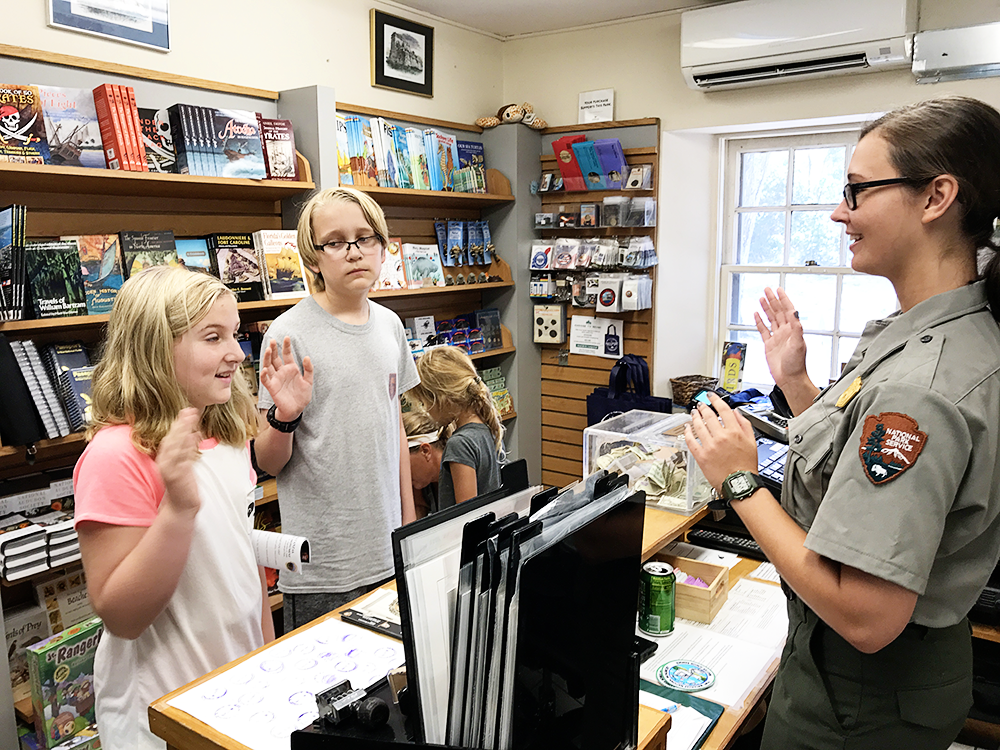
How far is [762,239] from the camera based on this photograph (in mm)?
4457

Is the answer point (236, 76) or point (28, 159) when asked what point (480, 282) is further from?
point (28, 159)

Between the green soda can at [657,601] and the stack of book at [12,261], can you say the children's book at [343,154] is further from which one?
the green soda can at [657,601]

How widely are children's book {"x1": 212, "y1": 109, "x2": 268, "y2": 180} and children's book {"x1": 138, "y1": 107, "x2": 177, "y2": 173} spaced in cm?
15

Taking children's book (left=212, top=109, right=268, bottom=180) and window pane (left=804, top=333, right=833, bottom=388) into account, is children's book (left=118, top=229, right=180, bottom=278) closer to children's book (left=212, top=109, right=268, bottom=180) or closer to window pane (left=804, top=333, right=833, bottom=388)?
children's book (left=212, top=109, right=268, bottom=180)

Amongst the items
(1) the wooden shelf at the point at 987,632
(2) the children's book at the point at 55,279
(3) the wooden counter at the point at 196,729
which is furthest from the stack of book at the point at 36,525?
(1) the wooden shelf at the point at 987,632

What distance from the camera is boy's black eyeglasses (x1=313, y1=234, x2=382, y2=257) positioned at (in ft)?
7.11

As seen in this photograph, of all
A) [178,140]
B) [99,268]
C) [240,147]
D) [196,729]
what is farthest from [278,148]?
[196,729]

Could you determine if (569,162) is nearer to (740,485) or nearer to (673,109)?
(673,109)

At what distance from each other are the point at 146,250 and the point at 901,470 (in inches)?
102

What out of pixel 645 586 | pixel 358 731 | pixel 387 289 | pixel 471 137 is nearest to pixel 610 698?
pixel 358 731

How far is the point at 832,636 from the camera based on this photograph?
49.7 inches

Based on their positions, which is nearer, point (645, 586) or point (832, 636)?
point (832, 636)

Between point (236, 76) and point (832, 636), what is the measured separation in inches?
125

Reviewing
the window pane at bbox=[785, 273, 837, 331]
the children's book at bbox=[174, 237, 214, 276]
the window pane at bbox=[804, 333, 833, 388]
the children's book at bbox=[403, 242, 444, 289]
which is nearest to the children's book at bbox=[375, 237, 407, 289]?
the children's book at bbox=[403, 242, 444, 289]
